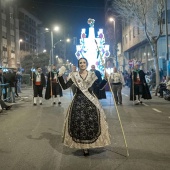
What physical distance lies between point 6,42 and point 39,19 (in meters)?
36.5

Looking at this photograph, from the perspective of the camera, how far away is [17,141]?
755cm

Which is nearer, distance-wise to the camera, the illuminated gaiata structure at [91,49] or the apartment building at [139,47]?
the illuminated gaiata structure at [91,49]

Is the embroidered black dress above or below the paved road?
above

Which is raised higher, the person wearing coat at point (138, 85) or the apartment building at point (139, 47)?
the apartment building at point (139, 47)

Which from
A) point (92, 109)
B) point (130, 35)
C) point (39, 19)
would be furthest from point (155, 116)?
point (39, 19)

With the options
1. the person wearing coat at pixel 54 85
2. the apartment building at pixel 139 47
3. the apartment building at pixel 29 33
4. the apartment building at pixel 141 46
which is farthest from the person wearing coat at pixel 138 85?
the apartment building at pixel 29 33

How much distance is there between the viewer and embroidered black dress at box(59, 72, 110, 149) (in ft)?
19.9

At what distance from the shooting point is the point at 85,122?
6.11 meters

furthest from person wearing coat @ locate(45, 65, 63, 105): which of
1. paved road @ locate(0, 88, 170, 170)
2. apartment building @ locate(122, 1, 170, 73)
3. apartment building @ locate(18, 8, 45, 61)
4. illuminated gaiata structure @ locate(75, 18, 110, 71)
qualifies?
apartment building @ locate(18, 8, 45, 61)

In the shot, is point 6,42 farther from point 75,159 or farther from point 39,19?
point 75,159

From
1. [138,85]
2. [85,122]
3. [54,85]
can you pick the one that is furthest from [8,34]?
[85,122]

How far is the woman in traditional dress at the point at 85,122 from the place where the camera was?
605 cm

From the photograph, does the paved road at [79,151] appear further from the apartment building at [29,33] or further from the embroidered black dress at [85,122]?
the apartment building at [29,33]

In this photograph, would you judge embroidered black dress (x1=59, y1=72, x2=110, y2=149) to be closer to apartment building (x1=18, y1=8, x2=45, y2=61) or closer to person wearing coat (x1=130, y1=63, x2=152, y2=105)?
person wearing coat (x1=130, y1=63, x2=152, y2=105)
